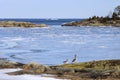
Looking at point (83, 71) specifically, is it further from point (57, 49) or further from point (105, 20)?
point (105, 20)

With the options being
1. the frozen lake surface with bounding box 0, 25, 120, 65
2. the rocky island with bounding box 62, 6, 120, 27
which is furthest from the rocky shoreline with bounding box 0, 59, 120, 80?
the rocky island with bounding box 62, 6, 120, 27

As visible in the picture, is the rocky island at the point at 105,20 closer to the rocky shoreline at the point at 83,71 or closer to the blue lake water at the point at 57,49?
the blue lake water at the point at 57,49

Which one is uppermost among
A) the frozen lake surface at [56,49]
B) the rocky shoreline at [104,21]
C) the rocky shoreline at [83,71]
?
the rocky shoreline at [83,71]

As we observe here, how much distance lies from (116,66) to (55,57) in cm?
1466

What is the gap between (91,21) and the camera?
169875 mm

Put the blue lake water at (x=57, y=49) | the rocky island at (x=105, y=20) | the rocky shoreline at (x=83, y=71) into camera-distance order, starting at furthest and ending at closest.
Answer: the rocky island at (x=105, y=20) → the blue lake water at (x=57, y=49) → the rocky shoreline at (x=83, y=71)

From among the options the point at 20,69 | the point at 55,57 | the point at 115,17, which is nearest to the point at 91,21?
the point at 115,17

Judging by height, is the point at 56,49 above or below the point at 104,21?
above

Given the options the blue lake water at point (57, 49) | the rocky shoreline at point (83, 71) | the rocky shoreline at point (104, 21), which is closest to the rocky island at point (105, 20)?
the rocky shoreline at point (104, 21)

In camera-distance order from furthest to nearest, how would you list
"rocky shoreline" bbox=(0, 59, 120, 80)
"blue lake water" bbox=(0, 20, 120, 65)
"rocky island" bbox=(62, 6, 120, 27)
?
"rocky island" bbox=(62, 6, 120, 27) < "blue lake water" bbox=(0, 20, 120, 65) < "rocky shoreline" bbox=(0, 59, 120, 80)

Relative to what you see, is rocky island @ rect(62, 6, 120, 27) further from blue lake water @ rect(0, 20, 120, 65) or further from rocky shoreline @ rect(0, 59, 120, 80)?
rocky shoreline @ rect(0, 59, 120, 80)

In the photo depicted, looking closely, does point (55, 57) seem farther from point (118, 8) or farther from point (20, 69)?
point (118, 8)

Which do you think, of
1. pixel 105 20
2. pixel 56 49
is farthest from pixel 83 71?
pixel 105 20

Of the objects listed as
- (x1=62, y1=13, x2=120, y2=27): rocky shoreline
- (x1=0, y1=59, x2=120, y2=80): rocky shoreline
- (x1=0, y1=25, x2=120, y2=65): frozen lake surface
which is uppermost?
(x1=0, y1=59, x2=120, y2=80): rocky shoreline
